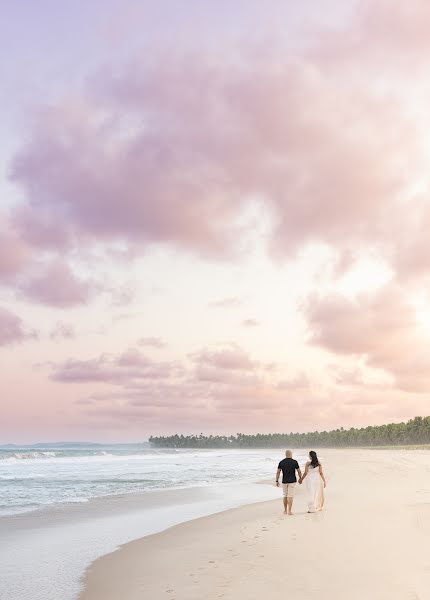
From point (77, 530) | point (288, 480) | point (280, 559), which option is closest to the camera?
point (280, 559)

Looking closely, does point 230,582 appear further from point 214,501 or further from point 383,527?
point 214,501

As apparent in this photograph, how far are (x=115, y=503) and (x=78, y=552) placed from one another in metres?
12.8

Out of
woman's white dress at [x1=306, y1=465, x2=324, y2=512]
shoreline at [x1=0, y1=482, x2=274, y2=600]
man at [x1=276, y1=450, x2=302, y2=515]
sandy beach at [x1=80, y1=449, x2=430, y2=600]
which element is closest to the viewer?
sandy beach at [x1=80, y1=449, x2=430, y2=600]

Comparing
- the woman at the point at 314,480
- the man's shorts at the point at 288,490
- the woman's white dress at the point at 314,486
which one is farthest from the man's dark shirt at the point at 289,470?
the woman's white dress at the point at 314,486

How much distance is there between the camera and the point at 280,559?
1407 centimetres

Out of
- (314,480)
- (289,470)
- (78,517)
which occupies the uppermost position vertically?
(289,470)

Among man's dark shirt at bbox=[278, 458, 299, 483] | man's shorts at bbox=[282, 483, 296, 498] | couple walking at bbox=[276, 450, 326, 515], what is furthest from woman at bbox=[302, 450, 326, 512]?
man's shorts at bbox=[282, 483, 296, 498]

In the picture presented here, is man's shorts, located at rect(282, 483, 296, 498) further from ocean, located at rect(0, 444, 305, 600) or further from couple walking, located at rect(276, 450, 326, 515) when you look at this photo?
ocean, located at rect(0, 444, 305, 600)

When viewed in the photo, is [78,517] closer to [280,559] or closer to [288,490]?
[288,490]

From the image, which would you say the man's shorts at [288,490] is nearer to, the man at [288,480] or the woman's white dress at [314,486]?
the man at [288,480]

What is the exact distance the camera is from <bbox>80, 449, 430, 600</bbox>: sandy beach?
11.5 metres

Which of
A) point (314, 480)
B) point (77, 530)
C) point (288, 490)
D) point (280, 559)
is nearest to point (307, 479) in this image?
point (314, 480)

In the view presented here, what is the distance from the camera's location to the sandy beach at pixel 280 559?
11.5m

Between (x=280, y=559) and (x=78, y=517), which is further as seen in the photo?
(x=78, y=517)
